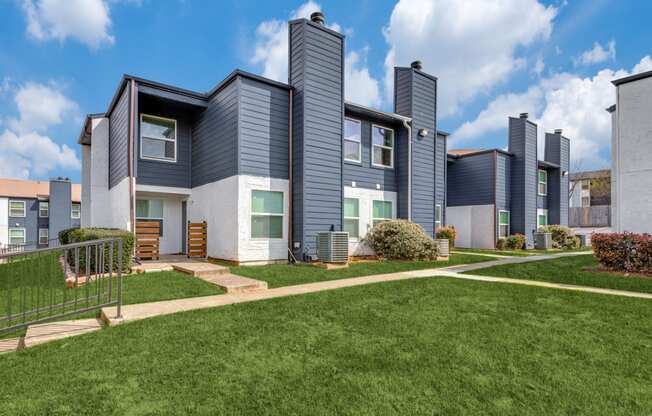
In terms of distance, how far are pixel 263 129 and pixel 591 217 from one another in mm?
27688

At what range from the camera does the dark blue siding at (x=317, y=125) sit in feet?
33.7

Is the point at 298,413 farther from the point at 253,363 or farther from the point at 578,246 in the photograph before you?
the point at 578,246

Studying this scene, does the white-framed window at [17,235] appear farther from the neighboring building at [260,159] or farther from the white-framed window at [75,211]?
the neighboring building at [260,159]

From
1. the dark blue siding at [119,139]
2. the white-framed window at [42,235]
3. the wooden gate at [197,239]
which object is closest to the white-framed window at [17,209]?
the white-framed window at [42,235]

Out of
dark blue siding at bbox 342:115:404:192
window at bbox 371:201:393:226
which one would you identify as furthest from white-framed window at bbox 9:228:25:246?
window at bbox 371:201:393:226

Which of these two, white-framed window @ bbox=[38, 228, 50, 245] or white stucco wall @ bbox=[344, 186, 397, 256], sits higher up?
white stucco wall @ bbox=[344, 186, 397, 256]

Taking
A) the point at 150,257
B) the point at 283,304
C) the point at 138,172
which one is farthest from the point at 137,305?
the point at 138,172

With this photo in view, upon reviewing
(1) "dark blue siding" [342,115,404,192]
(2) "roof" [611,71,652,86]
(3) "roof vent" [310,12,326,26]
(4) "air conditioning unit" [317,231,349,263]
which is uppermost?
(3) "roof vent" [310,12,326,26]

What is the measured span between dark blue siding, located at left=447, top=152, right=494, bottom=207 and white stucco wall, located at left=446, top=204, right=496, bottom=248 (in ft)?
1.16

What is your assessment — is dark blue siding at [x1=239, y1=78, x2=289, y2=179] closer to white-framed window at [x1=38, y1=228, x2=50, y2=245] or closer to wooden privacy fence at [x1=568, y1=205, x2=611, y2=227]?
wooden privacy fence at [x1=568, y1=205, x2=611, y2=227]

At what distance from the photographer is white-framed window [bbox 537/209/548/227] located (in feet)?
69.1

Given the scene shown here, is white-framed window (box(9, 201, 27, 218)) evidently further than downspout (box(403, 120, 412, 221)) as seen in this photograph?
Yes

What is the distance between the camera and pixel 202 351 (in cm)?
349

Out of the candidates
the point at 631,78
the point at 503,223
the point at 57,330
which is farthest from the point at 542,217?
the point at 57,330
